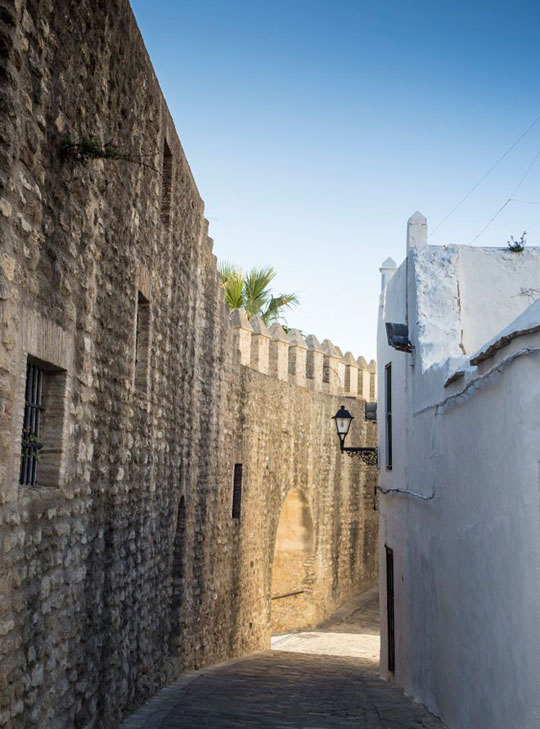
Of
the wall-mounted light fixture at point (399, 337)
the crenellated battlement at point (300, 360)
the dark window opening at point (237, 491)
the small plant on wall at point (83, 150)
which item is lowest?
the dark window opening at point (237, 491)

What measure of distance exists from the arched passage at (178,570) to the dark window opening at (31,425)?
5.13 metres

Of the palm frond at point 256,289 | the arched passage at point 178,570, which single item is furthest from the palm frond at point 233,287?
the arched passage at point 178,570

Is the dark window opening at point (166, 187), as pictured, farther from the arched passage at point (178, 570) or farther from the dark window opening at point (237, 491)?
the dark window opening at point (237, 491)

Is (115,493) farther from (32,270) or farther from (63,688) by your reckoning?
(32,270)

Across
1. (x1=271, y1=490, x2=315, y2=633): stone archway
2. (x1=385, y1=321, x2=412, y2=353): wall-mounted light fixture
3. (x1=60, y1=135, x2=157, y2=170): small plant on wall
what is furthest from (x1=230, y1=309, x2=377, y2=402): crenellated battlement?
(x1=60, y1=135, x2=157, y2=170): small plant on wall

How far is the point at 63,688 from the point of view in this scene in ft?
17.5

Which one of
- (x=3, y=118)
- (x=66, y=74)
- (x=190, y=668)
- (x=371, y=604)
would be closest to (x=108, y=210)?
(x=66, y=74)

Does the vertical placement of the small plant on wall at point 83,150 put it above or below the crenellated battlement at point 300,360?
below

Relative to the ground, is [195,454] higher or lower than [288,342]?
lower

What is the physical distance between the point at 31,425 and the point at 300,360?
44.1 feet

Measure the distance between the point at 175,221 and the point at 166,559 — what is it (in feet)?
12.4

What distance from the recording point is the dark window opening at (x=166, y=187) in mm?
8836

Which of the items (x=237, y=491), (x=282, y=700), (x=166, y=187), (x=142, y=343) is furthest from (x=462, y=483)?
(x=237, y=491)

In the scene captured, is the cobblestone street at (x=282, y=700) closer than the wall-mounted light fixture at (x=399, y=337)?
Yes
